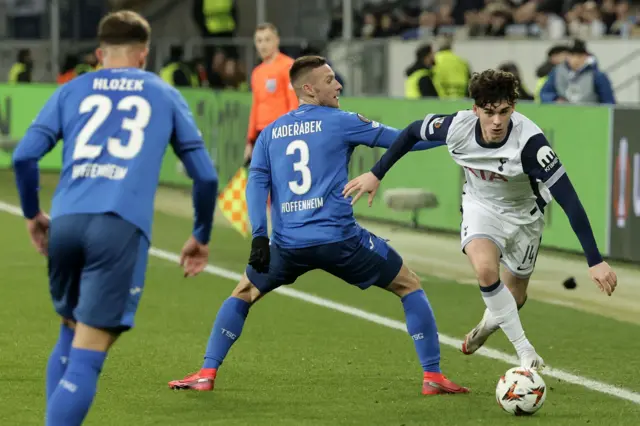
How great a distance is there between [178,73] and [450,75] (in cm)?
526

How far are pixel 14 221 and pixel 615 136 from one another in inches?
291

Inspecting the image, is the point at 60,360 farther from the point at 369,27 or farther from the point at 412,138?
the point at 369,27

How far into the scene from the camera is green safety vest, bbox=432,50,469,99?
19438mm

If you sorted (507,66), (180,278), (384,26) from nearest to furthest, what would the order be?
(180,278)
(507,66)
(384,26)

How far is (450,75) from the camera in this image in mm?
19438

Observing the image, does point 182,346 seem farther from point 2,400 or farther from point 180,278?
point 180,278

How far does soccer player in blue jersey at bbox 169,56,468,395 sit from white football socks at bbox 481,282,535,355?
0.34 metres

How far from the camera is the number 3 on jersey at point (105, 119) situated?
5883 mm

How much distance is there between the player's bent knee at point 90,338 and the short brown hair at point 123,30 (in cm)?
116

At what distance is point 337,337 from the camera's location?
991cm

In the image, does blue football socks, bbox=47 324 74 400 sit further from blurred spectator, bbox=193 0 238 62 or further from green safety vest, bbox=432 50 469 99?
blurred spectator, bbox=193 0 238 62

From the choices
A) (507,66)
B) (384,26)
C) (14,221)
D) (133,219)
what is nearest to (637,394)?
(133,219)

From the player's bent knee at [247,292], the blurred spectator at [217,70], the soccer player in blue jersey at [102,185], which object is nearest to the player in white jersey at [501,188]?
the player's bent knee at [247,292]

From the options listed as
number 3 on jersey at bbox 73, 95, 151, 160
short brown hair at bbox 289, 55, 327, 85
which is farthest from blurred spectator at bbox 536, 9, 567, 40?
number 3 on jersey at bbox 73, 95, 151, 160
